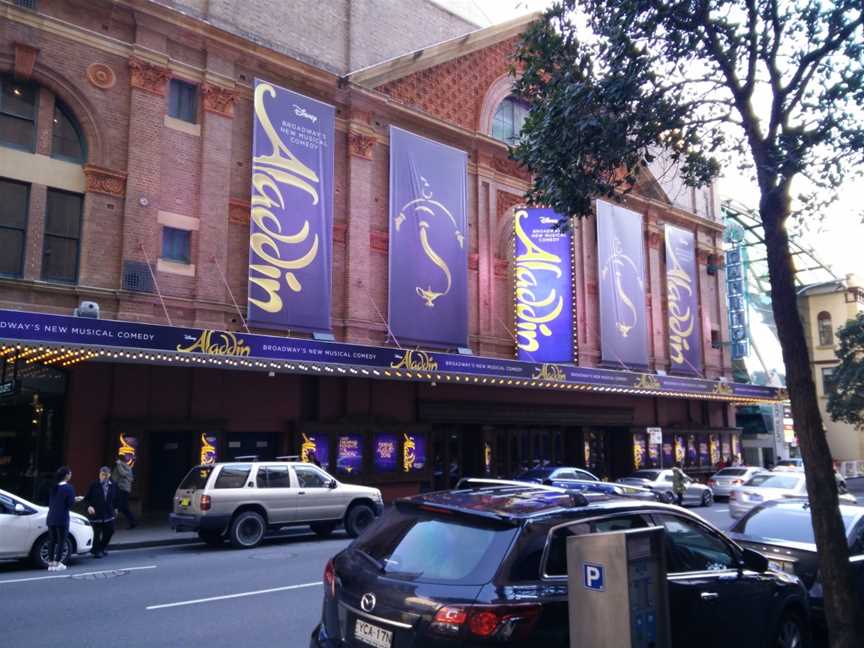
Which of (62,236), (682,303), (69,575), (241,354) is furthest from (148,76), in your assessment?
(682,303)

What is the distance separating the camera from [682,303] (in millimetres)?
36844

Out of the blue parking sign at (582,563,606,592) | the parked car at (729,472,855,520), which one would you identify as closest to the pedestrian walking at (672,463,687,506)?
the parked car at (729,472,855,520)

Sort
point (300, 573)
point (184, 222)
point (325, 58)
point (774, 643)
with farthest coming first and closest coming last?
point (325, 58) → point (184, 222) → point (300, 573) → point (774, 643)

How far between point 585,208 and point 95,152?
46.6ft

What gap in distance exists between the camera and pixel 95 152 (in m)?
19.4

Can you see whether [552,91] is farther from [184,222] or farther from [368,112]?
[368,112]

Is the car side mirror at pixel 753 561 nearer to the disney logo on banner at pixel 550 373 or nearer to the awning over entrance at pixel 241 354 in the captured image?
the awning over entrance at pixel 241 354

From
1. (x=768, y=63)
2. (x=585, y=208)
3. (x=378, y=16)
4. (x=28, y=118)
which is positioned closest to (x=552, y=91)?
(x=585, y=208)

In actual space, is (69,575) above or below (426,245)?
below

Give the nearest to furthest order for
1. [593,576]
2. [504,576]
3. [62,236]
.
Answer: [593,576] < [504,576] < [62,236]

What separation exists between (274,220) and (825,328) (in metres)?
50.7

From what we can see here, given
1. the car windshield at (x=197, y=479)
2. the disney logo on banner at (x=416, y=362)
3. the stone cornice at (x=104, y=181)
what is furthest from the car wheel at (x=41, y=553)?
the disney logo on banner at (x=416, y=362)

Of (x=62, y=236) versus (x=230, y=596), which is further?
(x=62, y=236)

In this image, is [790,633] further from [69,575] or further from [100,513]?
[100,513]
